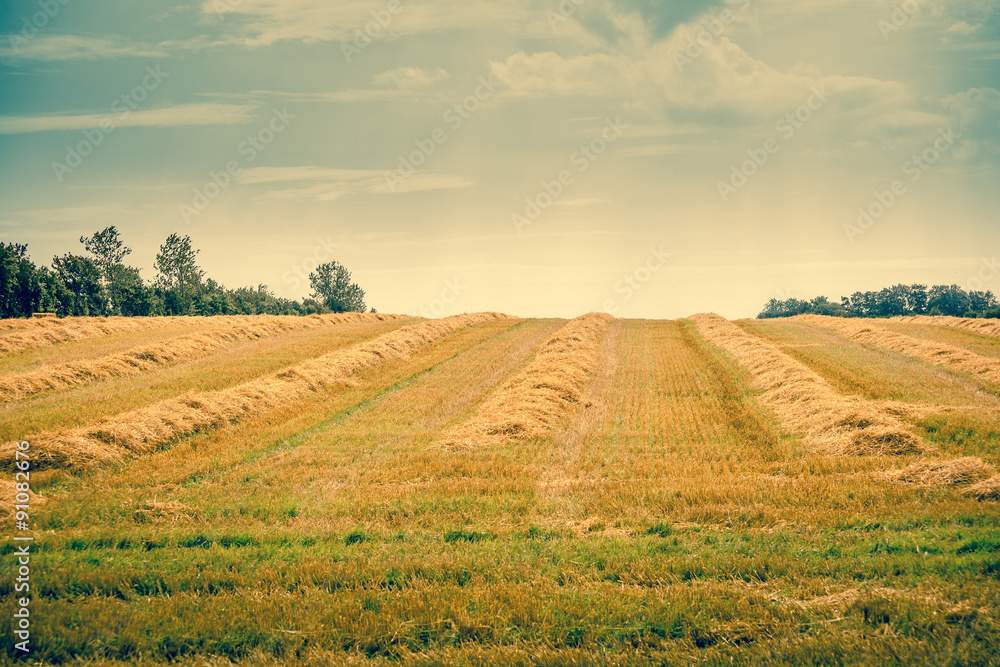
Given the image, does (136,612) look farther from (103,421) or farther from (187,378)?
(187,378)

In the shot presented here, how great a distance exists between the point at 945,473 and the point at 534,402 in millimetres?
10033

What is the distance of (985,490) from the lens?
33.2ft

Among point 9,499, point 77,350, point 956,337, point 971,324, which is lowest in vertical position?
point 9,499

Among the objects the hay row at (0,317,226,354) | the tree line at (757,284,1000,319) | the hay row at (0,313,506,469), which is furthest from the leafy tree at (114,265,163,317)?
the tree line at (757,284,1000,319)

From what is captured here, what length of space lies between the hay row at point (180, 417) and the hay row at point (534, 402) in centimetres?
649

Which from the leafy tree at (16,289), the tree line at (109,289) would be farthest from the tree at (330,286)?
the leafy tree at (16,289)

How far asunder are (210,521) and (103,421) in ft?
24.1

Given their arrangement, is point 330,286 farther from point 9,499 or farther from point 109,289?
point 9,499

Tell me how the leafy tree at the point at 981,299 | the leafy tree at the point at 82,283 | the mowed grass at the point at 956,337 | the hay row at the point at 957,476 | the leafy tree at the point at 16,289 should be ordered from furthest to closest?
1. the leafy tree at the point at 981,299
2. the leafy tree at the point at 82,283
3. the leafy tree at the point at 16,289
4. the mowed grass at the point at 956,337
5. the hay row at the point at 957,476

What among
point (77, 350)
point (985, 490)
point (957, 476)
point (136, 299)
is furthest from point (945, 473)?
point (136, 299)

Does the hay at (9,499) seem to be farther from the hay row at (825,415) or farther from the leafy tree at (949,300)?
the leafy tree at (949,300)

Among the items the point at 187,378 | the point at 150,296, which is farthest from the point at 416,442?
the point at 150,296

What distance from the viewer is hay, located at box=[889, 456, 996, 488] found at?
422 inches

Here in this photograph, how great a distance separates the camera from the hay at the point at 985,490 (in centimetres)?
1007
